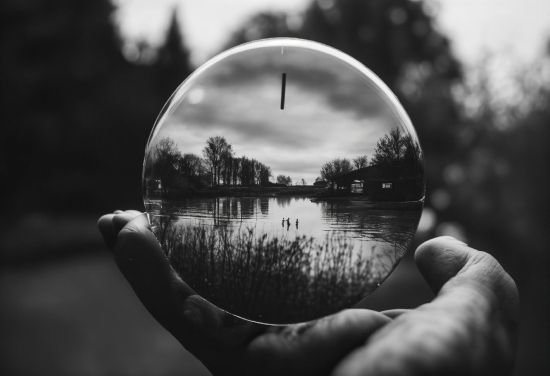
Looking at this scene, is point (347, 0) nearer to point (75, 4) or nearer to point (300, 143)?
point (75, 4)

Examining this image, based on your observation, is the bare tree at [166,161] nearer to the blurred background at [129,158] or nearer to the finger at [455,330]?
the finger at [455,330]

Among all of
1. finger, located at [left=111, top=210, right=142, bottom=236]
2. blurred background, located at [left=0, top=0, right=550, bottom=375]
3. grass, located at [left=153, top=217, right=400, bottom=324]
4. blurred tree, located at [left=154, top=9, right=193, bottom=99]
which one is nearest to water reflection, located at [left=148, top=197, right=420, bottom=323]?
grass, located at [left=153, top=217, right=400, bottom=324]

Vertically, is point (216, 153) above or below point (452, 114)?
below

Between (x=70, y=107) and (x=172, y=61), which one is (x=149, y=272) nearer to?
(x=70, y=107)

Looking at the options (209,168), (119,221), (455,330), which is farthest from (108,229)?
(455,330)

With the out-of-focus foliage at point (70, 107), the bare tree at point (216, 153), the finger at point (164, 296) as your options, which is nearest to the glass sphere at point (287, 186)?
the bare tree at point (216, 153)

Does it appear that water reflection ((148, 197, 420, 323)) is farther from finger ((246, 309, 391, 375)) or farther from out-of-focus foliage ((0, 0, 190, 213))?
out-of-focus foliage ((0, 0, 190, 213))

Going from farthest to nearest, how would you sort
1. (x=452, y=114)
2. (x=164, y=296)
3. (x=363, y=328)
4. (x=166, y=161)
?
1. (x=452, y=114)
2. (x=164, y=296)
3. (x=166, y=161)
4. (x=363, y=328)

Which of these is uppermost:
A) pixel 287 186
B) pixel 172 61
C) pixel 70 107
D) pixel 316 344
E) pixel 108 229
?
pixel 172 61
